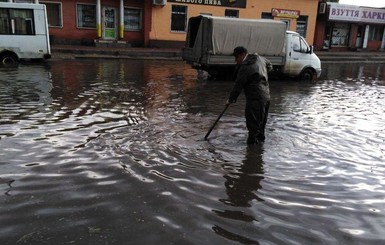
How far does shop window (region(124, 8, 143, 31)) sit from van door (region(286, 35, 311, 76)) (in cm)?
1369

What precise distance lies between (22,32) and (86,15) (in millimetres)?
8714

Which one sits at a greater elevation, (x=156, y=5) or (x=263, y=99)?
(x=156, y=5)

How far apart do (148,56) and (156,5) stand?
15.5 ft

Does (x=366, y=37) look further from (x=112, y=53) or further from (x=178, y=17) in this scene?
(x=112, y=53)

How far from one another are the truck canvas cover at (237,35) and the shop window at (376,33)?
2442 cm

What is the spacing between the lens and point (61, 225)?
383cm

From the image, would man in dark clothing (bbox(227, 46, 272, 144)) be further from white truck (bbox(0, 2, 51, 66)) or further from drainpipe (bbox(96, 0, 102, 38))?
drainpipe (bbox(96, 0, 102, 38))

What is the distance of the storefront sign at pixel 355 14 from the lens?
32.9 meters

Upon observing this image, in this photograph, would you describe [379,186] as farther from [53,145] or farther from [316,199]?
[53,145]

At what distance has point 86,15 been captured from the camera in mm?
25938

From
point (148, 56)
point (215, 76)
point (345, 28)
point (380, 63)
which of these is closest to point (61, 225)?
point (215, 76)

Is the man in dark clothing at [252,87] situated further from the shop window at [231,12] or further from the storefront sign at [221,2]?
the shop window at [231,12]

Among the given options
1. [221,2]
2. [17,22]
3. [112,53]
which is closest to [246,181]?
[17,22]

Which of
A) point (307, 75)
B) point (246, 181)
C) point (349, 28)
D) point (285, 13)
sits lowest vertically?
point (246, 181)
